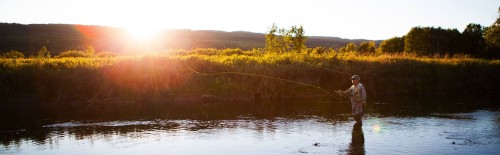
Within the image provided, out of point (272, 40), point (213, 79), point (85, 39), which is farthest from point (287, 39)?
point (85, 39)

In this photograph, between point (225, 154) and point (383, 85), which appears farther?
point (383, 85)

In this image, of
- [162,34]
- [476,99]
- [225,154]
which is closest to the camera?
[225,154]

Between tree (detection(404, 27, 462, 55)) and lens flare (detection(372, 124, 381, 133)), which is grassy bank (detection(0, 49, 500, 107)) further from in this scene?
tree (detection(404, 27, 462, 55))

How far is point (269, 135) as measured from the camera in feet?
55.3

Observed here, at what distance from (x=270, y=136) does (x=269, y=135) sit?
21 centimetres

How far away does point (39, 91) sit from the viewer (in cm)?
2755

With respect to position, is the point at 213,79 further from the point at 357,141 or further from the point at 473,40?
the point at 473,40

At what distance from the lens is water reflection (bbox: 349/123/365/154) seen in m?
14.0

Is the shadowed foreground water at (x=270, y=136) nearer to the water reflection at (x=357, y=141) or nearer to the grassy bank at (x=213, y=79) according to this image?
the water reflection at (x=357, y=141)

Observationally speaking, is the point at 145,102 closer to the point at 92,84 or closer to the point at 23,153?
the point at 92,84

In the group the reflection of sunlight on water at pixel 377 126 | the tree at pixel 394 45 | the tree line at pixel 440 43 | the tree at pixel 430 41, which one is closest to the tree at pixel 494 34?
the tree line at pixel 440 43

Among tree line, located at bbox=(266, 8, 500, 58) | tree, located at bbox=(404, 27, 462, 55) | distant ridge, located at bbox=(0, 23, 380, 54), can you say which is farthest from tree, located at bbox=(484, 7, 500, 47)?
distant ridge, located at bbox=(0, 23, 380, 54)

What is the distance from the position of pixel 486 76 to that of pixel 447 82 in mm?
4237

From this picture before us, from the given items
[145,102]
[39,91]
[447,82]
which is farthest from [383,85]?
[39,91]
